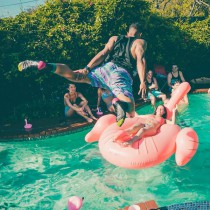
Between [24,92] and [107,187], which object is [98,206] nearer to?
[107,187]

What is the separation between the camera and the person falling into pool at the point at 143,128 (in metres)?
6.55

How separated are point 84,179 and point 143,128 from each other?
190 cm

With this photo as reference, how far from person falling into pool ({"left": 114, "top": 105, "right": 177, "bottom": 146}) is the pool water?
1092mm

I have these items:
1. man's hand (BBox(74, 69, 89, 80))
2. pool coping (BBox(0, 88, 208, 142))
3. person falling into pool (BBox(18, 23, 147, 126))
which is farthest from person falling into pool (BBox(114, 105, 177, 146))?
pool coping (BBox(0, 88, 208, 142))

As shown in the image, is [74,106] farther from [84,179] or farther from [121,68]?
[121,68]

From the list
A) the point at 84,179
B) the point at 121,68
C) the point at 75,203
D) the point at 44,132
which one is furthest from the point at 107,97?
the point at 75,203

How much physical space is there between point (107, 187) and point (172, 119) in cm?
263

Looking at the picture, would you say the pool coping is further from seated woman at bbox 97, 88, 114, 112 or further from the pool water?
seated woman at bbox 97, 88, 114, 112

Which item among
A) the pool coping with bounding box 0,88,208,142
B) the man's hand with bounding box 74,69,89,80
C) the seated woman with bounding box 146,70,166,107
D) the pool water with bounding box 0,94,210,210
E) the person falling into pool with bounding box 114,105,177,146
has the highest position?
the man's hand with bounding box 74,69,89,80

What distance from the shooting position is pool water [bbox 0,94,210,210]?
6.41 meters

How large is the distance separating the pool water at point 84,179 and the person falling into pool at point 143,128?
3.58ft

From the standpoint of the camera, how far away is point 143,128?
681 cm

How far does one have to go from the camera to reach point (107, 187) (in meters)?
6.83

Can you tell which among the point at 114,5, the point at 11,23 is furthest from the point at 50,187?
the point at 114,5
